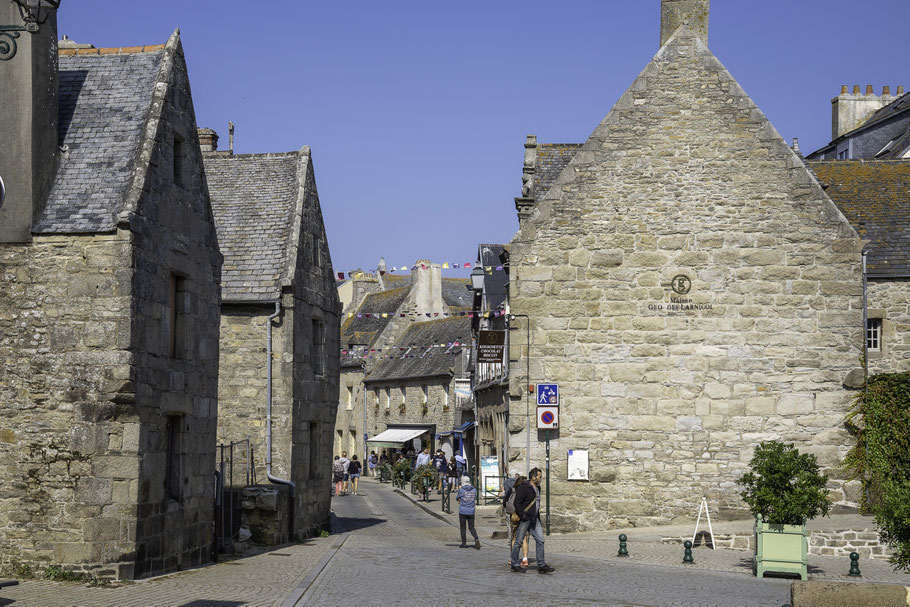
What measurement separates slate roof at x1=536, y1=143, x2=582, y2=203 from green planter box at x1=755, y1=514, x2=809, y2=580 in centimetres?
1036

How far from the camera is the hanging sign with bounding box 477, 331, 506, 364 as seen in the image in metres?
24.7

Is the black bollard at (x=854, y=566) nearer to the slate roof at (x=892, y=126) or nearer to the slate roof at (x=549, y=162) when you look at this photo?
the slate roof at (x=549, y=162)

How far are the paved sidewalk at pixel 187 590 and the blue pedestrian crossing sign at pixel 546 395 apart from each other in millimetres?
5277

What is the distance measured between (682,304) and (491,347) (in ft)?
20.2

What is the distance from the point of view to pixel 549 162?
24.5 metres

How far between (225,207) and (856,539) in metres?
13.6

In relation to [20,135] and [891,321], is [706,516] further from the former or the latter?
→ [20,135]

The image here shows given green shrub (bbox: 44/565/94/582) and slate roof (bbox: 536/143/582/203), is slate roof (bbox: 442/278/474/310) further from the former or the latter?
green shrub (bbox: 44/565/94/582)

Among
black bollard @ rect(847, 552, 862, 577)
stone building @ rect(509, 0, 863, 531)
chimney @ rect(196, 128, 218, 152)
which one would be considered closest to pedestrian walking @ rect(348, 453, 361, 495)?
chimney @ rect(196, 128, 218, 152)

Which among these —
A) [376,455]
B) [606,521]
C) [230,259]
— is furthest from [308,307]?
[376,455]

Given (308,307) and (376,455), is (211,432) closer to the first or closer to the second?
(308,307)

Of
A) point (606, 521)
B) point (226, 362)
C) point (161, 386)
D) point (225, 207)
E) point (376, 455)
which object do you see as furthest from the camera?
point (376, 455)

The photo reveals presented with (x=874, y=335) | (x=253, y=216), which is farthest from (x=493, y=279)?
(x=253, y=216)

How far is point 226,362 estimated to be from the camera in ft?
68.5
